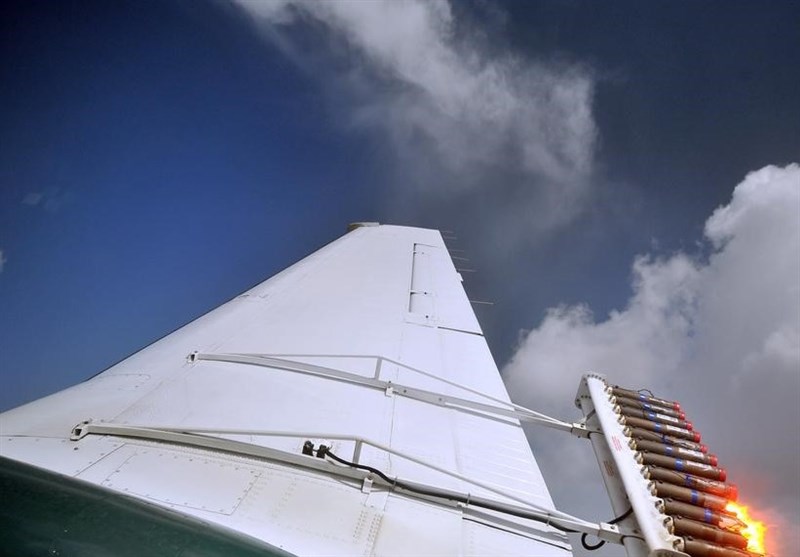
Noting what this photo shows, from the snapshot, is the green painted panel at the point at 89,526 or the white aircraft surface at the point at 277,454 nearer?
the green painted panel at the point at 89,526

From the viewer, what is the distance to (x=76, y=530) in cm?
157

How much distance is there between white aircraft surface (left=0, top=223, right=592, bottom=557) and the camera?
179 cm

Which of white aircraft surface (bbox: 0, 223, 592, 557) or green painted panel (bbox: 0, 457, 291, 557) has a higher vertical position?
white aircraft surface (bbox: 0, 223, 592, 557)

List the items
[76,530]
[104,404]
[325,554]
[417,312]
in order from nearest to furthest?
[76,530] → [325,554] → [104,404] → [417,312]

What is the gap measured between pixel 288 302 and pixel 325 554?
4.02 m

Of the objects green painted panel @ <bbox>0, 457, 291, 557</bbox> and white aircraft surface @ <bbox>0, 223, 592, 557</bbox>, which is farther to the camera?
white aircraft surface @ <bbox>0, 223, 592, 557</bbox>

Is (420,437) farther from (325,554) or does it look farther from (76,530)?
(76,530)

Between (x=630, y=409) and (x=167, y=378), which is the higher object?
(x=630, y=409)

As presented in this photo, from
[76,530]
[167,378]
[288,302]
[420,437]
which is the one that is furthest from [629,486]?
[288,302]

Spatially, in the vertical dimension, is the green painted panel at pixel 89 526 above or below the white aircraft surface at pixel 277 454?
below

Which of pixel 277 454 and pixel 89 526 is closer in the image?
Result: pixel 89 526

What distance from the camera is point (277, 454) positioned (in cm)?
301

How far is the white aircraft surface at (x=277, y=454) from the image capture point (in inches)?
70.5

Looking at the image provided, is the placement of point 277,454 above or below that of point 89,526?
above
